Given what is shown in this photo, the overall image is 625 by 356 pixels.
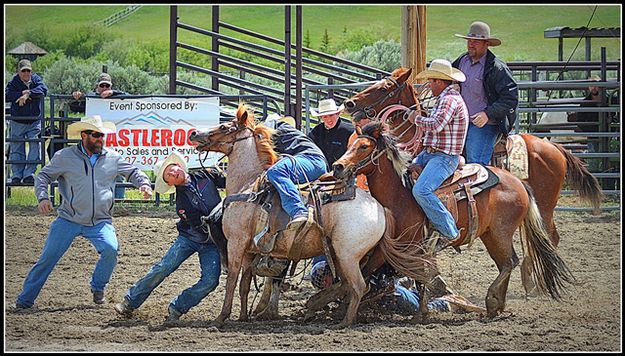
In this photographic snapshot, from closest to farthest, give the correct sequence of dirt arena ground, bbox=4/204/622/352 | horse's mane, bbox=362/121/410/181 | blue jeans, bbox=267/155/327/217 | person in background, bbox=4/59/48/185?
dirt arena ground, bbox=4/204/622/352, blue jeans, bbox=267/155/327/217, horse's mane, bbox=362/121/410/181, person in background, bbox=4/59/48/185

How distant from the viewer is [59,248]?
26.9 ft

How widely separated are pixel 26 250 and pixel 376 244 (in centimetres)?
507

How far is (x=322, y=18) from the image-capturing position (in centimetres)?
5462

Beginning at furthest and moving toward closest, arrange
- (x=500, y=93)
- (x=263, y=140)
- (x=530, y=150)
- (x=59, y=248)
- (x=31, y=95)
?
1. (x=31, y=95)
2. (x=530, y=150)
3. (x=500, y=93)
4. (x=59, y=248)
5. (x=263, y=140)

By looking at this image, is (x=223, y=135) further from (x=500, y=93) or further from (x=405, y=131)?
(x=500, y=93)

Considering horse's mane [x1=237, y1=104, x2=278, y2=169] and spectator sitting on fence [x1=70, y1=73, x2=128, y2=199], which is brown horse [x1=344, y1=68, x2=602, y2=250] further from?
spectator sitting on fence [x1=70, y1=73, x2=128, y2=199]

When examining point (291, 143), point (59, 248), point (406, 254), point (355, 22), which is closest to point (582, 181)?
point (406, 254)

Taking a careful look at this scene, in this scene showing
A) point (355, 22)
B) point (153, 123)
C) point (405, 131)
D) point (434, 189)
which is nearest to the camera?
point (434, 189)

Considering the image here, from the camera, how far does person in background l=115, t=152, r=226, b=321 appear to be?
7.73 meters

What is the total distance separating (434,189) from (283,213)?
1.17 metres

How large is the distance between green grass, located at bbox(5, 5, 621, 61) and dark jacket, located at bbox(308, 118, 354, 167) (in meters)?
33.1

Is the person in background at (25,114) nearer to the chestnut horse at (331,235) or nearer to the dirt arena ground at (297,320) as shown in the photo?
the dirt arena ground at (297,320)

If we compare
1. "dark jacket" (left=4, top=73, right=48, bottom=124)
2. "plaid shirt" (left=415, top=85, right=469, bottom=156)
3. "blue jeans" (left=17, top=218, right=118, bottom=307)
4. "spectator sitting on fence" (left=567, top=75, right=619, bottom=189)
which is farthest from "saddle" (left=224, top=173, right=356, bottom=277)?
"spectator sitting on fence" (left=567, top=75, right=619, bottom=189)

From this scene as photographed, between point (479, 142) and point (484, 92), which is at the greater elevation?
point (484, 92)
